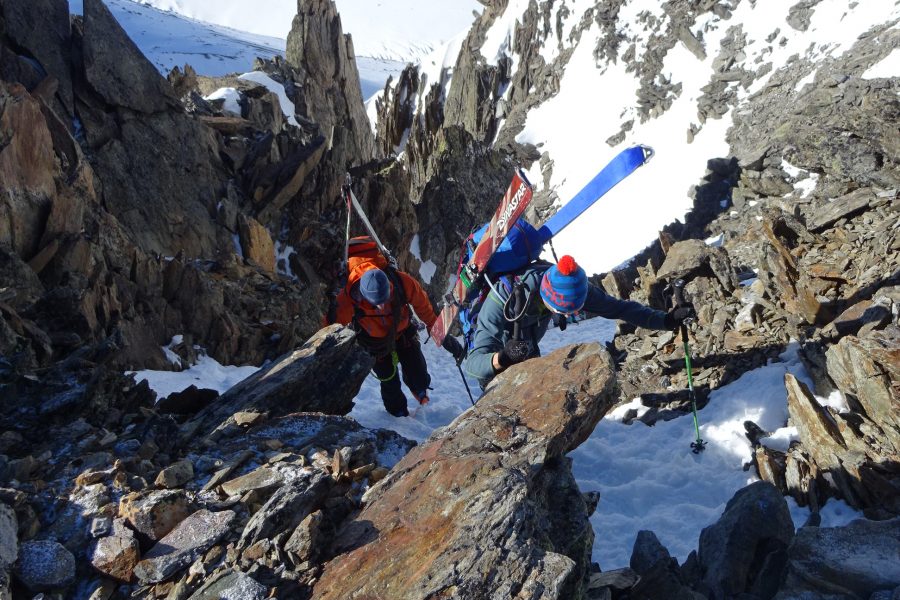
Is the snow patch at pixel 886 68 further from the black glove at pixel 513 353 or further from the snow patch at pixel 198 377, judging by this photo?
the snow patch at pixel 198 377

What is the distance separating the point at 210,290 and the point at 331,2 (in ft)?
110

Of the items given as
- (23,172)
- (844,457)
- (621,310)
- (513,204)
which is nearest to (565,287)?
(621,310)

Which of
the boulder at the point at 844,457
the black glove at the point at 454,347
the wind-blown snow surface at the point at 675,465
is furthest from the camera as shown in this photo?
the black glove at the point at 454,347

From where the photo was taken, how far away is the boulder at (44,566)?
3.30 m

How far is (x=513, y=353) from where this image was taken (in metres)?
6.03

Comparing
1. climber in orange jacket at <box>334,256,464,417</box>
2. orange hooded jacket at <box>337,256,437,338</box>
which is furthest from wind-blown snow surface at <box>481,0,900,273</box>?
orange hooded jacket at <box>337,256,437,338</box>

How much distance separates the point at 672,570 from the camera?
476 cm

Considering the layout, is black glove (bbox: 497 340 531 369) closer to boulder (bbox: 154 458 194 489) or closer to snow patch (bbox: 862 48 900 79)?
boulder (bbox: 154 458 194 489)

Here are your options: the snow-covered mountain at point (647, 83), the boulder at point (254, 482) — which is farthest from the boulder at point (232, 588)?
Answer: the snow-covered mountain at point (647, 83)

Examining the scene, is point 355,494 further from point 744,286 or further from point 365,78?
point 365,78

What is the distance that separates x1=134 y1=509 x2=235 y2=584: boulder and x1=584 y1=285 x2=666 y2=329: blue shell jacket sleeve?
429cm

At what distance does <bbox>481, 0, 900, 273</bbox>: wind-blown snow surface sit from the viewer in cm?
2903

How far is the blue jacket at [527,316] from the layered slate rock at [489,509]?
1.27m

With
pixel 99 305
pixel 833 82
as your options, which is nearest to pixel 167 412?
pixel 99 305
